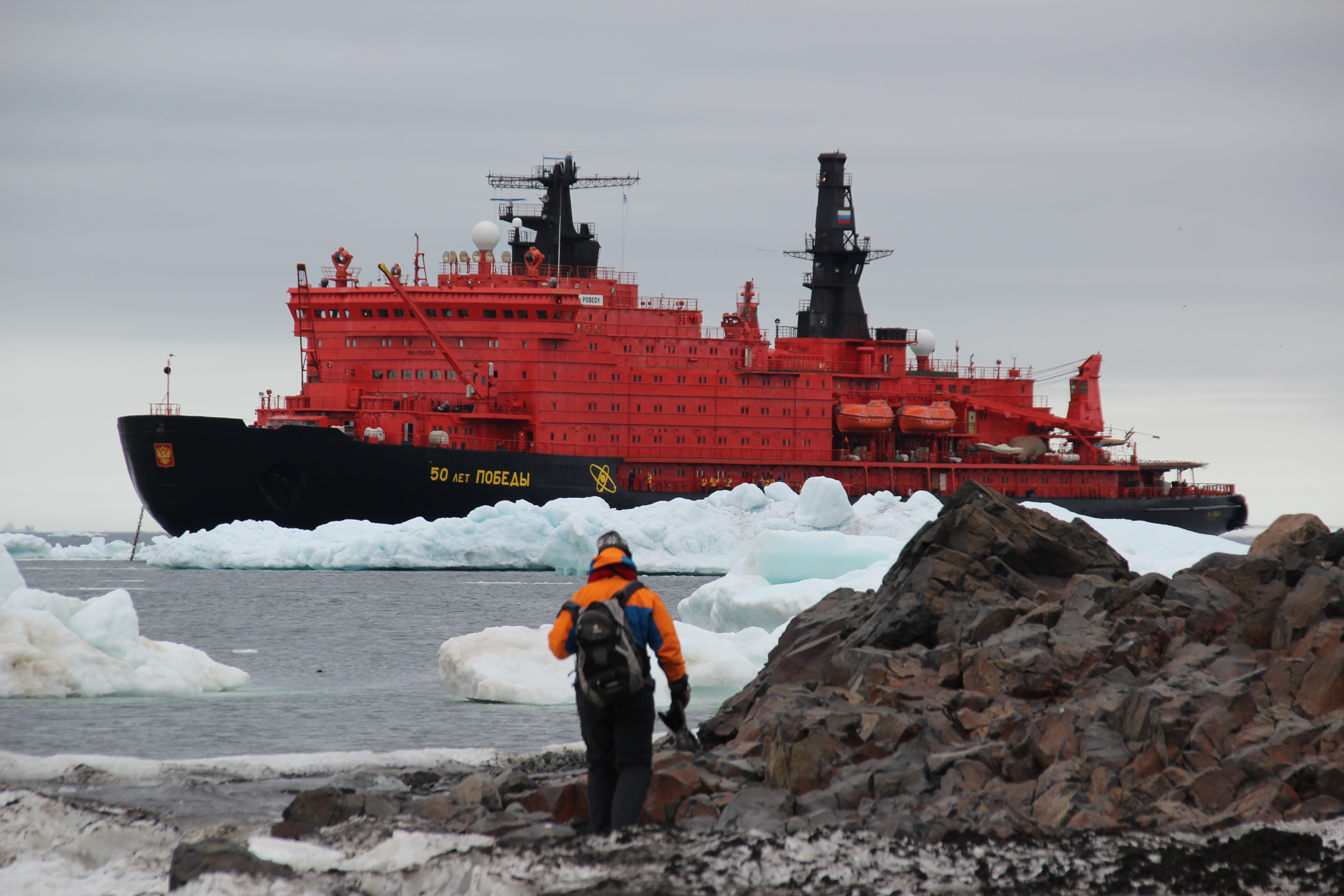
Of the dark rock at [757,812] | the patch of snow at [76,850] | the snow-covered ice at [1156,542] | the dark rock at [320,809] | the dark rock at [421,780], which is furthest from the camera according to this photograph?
the snow-covered ice at [1156,542]

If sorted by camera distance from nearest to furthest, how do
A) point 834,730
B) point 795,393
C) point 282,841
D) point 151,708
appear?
point 282,841 → point 834,730 → point 151,708 → point 795,393

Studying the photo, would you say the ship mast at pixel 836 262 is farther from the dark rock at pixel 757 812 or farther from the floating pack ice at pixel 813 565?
the dark rock at pixel 757 812

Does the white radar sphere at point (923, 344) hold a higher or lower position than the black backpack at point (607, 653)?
higher

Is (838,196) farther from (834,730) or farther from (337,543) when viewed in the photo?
(834,730)

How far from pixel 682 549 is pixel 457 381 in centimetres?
1028

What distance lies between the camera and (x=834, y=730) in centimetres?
762

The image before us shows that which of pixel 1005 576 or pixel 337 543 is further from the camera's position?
pixel 337 543

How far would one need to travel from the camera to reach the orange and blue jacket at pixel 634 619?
6273 mm

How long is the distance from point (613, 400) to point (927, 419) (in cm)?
1061

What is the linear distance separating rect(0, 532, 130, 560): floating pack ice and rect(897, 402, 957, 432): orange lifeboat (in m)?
29.5

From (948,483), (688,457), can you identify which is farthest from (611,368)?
(948,483)

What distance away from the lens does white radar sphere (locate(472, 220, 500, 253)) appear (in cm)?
3941

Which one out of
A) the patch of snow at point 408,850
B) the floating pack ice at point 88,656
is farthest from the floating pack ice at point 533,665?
the patch of snow at point 408,850

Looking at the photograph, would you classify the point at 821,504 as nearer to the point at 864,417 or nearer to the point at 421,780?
the point at 864,417
